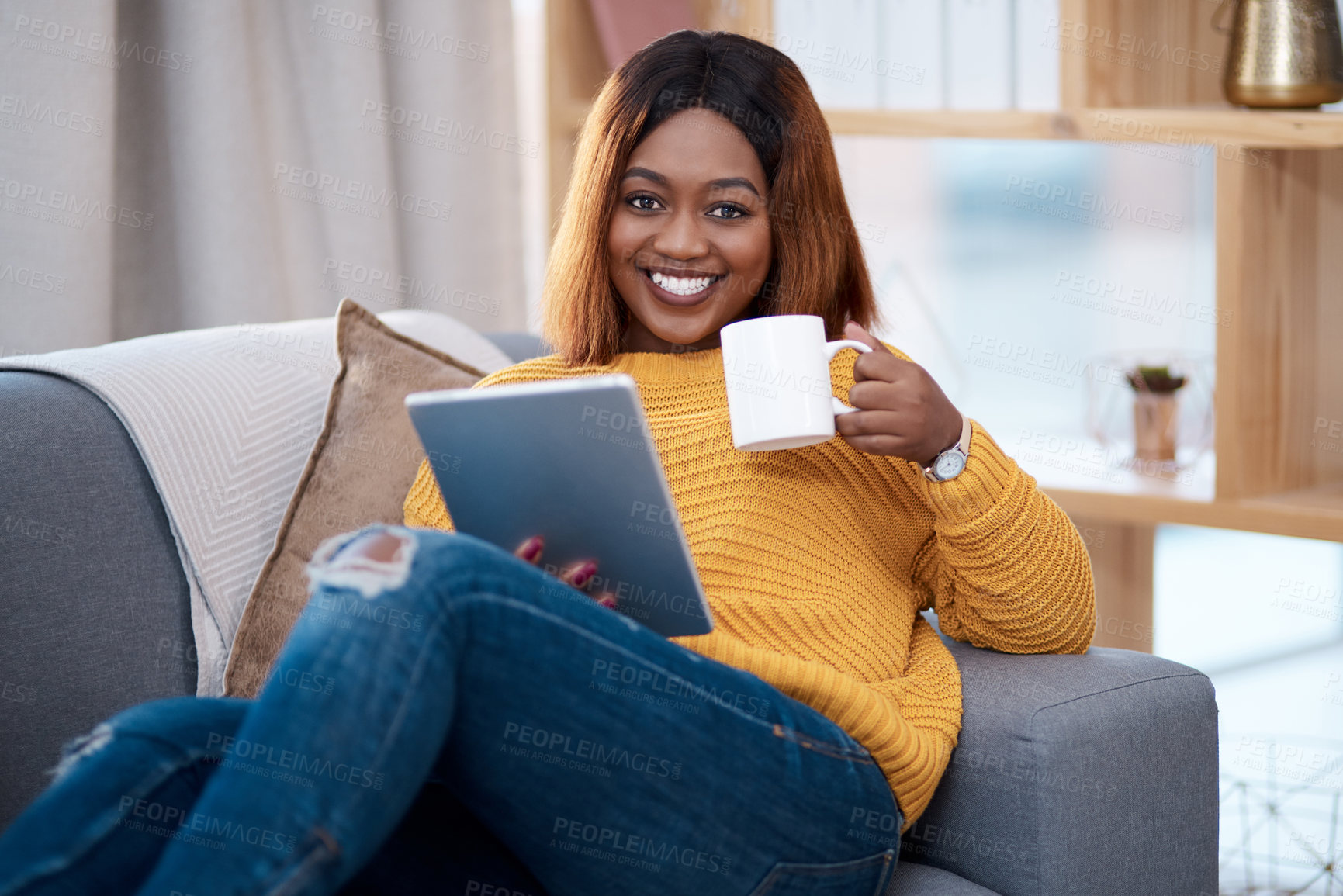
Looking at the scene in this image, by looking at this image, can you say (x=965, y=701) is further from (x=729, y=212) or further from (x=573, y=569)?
(x=729, y=212)

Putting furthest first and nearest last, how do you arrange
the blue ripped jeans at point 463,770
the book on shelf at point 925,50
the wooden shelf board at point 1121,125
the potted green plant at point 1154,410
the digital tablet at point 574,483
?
1. the book on shelf at point 925,50
2. the potted green plant at point 1154,410
3. the wooden shelf board at point 1121,125
4. the digital tablet at point 574,483
5. the blue ripped jeans at point 463,770

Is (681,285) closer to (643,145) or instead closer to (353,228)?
(643,145)

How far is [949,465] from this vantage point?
1.12m

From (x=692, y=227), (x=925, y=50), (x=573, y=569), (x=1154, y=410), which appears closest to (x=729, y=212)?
(x=692, y=227)

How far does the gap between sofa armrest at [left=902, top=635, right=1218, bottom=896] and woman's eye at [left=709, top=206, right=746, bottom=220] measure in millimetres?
493

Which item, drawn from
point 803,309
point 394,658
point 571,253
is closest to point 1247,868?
point 803,309

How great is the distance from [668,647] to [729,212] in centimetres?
52

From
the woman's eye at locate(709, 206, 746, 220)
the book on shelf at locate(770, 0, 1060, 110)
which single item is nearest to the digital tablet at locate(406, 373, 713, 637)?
the woman's eye at locate(709, 206, 746, 220)

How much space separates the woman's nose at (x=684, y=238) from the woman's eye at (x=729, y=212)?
19mm

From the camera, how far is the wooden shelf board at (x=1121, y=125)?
166 centimetres

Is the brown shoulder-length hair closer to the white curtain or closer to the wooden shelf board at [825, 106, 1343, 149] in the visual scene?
the wooden shelf board at [825, 106, 1343, 149]

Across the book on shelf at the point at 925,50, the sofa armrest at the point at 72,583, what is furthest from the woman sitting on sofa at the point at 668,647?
the book on shelf at the point at 925,50

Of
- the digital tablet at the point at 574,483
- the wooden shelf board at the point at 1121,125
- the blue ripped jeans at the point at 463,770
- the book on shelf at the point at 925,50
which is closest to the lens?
the blue ripped jeans at the point at 463,770

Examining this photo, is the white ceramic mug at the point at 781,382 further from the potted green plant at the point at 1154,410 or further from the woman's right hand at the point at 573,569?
the potted green plant at the point at 1154,410
